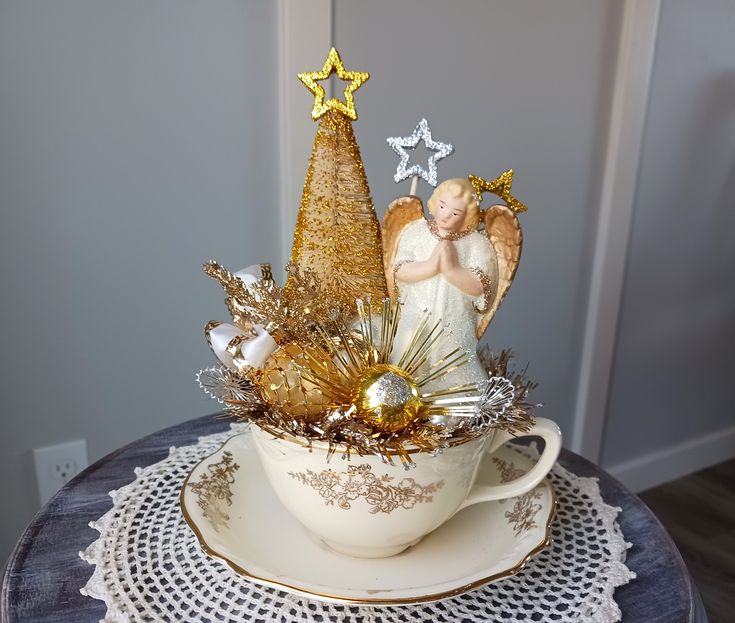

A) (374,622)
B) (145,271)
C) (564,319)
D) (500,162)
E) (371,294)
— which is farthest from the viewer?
(564,319)

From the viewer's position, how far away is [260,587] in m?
0.54

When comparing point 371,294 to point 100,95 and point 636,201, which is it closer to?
point 100,95

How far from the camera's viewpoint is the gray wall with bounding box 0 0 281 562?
37.3 inches

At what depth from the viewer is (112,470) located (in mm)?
714

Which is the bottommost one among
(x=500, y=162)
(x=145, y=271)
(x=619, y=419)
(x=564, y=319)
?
(x=619, y=419)

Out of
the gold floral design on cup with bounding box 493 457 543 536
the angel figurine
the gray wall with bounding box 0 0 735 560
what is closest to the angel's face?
the angel figurine

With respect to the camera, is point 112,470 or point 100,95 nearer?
point 112,470

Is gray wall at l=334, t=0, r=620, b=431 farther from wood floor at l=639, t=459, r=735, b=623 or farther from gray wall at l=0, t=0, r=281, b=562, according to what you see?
wood floor at l=639, t=459, r=735, b=623

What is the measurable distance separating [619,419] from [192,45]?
4.32 feet

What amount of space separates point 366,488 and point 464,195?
9.9 inches

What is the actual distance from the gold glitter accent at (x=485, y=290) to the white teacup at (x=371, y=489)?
0.35ft

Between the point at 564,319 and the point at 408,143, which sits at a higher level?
the point at 408,143

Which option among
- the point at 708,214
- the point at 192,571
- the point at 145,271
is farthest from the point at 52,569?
the point at 708,214

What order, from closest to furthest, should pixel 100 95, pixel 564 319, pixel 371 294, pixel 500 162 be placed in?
pixel 371 294 < pixel 100 95 < pixel 500 162 < pixel 564 319
